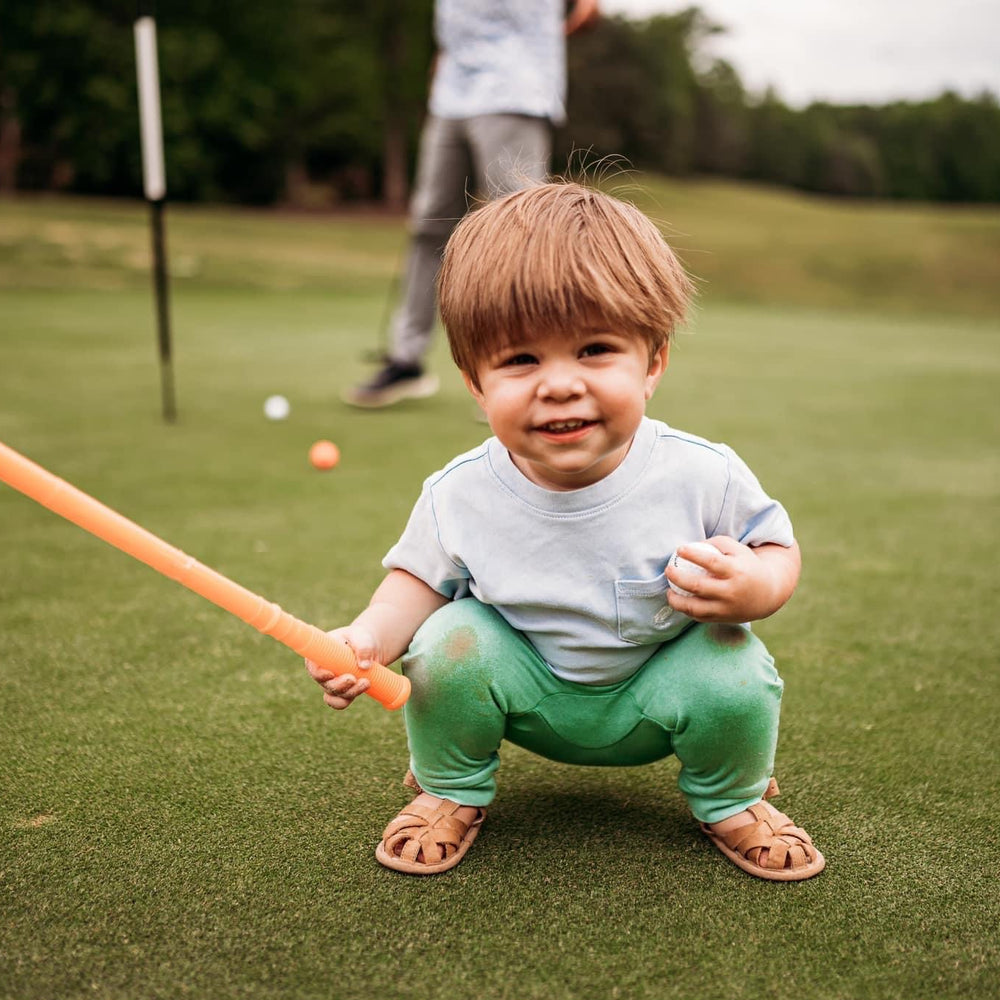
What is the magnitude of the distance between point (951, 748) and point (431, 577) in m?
0.78

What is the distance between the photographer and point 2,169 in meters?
20.7

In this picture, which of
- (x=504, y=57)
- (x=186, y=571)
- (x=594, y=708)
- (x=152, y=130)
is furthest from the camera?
(x=504, y=57)

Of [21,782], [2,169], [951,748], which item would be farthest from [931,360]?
[2,169]

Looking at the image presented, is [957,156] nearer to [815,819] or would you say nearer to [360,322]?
[360,322]

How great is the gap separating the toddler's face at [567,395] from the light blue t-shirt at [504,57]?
9.31ft

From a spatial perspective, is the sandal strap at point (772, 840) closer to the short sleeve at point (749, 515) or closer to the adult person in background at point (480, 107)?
the short sleeve at point (749, 515)

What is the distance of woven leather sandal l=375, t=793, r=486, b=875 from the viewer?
4.09ft

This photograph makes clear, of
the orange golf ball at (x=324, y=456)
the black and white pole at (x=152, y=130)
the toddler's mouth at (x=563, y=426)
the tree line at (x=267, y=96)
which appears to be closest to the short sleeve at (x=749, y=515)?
the toddler's mouth at (x=563, y=426)

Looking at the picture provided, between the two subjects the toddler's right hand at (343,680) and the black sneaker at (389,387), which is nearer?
the toddler's right hand at (343,680)

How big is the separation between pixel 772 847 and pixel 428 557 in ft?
1.71

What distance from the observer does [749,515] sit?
133 cm

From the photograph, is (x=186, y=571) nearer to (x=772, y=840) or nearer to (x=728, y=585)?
(x=728, y=585)

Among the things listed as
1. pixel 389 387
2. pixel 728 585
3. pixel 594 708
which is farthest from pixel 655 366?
pixel 389 387

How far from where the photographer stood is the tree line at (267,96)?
21938 millimetres
